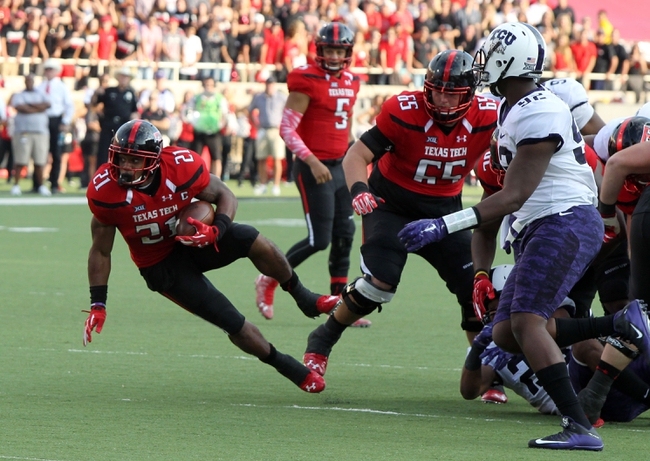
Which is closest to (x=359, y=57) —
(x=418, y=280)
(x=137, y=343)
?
(x=418, y=280)

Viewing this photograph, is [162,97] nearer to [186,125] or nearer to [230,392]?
[186,125]

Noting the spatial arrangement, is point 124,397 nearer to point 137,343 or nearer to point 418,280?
point 137,343

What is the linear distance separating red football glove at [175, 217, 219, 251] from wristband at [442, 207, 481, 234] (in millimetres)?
1410

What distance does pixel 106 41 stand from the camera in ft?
68.8

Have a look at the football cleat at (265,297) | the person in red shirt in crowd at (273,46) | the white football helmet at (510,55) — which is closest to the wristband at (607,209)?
the white football helmet at (510,55)

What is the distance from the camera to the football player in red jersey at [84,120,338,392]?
5586mm

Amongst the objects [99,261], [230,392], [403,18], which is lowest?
[230,392]

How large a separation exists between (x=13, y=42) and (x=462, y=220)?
17673mm

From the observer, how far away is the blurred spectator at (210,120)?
19.5 meters

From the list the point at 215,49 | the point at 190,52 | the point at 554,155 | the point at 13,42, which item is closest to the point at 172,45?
the point at 190,52

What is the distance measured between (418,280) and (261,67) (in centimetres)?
1259

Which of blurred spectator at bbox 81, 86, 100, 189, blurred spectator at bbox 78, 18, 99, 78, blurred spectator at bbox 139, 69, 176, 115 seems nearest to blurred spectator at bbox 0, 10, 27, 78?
blurred spectator at bbox 78, 18, 99, 78

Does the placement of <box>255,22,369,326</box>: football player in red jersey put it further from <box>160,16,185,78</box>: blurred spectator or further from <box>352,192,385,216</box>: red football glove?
<box>160,16,185,78</box>: blurred spectator

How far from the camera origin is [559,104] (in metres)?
4.67
